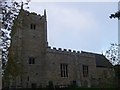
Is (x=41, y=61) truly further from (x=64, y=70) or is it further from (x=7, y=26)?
(x=7, y=26)

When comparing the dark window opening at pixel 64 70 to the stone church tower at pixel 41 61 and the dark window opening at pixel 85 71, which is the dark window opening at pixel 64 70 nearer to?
the stone church tower at pixel 41 61

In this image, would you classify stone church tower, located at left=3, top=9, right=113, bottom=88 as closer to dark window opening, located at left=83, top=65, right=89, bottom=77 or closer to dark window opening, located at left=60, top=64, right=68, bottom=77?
dark window opening, located at left=60, top=64, right=68, bottom=77

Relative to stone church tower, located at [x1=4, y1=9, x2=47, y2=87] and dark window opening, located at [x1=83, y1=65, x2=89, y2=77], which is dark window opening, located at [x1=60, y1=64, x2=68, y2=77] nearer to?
stone church tower, located at [x1=4, y1=9, x2=47, y2=87]

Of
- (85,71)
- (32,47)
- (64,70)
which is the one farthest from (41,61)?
(85,71)

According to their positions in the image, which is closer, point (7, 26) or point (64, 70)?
point (7, 26)

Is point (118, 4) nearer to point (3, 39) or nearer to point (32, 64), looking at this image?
point (3, 39)

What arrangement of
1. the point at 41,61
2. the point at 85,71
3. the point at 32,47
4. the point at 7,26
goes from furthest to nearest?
the point at 85,71 < the point at 41,61 < the point at 32,47 < the point at 7,26

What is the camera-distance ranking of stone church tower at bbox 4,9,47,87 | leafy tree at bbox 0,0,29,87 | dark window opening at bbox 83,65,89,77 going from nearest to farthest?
leafy tree at bbox 0,0,29,87 < stone church tower at bbox 4,9,47,87 < dark window opening at bbox 83,65,89,77

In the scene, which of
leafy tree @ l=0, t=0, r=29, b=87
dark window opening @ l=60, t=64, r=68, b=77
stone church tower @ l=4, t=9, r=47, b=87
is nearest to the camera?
leafy tree @ l=0, t=0, r=29, b=87

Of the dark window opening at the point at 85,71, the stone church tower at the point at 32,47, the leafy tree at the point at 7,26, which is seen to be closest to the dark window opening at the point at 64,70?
the stone church tower at the point at 32,47

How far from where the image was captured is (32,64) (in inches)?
2062

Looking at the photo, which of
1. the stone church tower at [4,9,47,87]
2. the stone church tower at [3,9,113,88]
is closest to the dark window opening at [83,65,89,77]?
the stone church tower at [3,9,113,88]

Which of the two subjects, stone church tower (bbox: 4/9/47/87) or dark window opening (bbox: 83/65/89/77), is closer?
stone church tower (bbox: 4/9/47/87)

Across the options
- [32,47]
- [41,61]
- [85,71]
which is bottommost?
[85,71]
